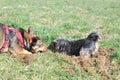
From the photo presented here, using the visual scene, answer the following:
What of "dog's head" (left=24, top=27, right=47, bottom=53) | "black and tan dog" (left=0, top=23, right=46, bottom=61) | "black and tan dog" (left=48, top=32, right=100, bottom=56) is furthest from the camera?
"dog's head" (left=24, top=27, right=47, bottom=53)

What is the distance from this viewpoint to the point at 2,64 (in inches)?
252

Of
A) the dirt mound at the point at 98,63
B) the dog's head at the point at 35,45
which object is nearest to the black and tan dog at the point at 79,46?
the dirt mound at the point at 98,63

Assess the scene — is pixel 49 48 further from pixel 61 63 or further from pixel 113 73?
pixel 113 73

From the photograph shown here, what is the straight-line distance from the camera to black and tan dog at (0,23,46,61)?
23.0 ft

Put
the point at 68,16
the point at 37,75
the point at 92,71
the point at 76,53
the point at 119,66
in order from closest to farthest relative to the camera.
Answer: the point at 37,75 < the point at 92,71 < the point at 119,66 < the point at 76,53 < the point at 68,16

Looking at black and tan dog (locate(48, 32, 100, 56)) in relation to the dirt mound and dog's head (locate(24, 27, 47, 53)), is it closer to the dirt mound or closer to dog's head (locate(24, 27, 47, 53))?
the dirt mound

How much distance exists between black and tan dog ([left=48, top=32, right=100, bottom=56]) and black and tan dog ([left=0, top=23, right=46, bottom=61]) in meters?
0.39

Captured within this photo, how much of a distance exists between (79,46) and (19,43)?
148 cm

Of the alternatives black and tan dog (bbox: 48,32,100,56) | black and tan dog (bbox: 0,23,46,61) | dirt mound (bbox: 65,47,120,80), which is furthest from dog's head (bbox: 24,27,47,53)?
dirt mound (bbox: 65,47,120,80)

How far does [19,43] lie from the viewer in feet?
23.7

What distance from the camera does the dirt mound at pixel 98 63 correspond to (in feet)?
21.3

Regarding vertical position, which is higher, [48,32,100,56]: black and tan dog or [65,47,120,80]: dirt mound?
[48,32,100,56]: black and tan dog

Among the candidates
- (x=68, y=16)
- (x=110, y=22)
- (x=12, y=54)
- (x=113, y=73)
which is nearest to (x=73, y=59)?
(x=113, y=73)

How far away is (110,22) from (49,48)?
205 inches
